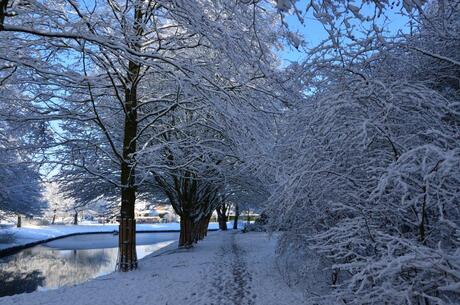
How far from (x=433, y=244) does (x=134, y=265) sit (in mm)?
9782

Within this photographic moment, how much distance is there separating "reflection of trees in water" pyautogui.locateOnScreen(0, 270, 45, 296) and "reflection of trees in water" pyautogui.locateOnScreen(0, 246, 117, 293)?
4cm

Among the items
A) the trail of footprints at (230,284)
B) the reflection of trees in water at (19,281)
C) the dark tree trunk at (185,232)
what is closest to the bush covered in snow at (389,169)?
the trail of footprints at (230,284)

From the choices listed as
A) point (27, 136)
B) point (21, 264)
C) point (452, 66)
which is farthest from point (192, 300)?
point (21, 264)

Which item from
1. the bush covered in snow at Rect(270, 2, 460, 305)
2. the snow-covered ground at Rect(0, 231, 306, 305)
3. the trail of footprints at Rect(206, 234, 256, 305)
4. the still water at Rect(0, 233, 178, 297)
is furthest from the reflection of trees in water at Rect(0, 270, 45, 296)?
the bush covered in snow at Rect(270, 2, 460, 305)

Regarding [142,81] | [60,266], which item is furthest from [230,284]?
[60,266]

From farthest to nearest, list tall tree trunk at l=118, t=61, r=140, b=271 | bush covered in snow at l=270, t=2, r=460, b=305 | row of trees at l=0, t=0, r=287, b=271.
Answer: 1. tall tree trunk at l=118, t=61, r=140, b=271
2. row of trees at l=0, t=0, r=287, b=271
3. bush covered in snow at l=270, t=2, r=460, b=305

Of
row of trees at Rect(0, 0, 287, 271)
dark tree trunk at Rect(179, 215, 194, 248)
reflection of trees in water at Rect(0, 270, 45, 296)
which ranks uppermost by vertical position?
row of trees at Rect(0, 0, 287, 271)

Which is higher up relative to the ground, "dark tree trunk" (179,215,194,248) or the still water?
"dark tree trunk" (179,215,194,248)

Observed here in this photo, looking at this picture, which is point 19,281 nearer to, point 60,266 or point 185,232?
point 60,266

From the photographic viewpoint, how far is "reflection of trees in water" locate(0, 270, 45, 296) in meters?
14.7

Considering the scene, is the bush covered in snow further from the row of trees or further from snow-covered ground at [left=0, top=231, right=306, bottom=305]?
snow-covered ground at [left=0, top=231, right=306, bottom=305]

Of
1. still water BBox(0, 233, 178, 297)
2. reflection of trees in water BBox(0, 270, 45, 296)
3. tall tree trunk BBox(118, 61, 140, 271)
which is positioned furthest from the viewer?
still water BBox(0, 233, 178, 297)

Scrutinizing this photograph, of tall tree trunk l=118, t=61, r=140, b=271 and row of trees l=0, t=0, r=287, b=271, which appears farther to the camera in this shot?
tall tree trunk l=118, t=61, r=140, b=271

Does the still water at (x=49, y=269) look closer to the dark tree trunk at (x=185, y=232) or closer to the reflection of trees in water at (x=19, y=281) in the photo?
the reflection of trees in water at (x=19, y=281)
